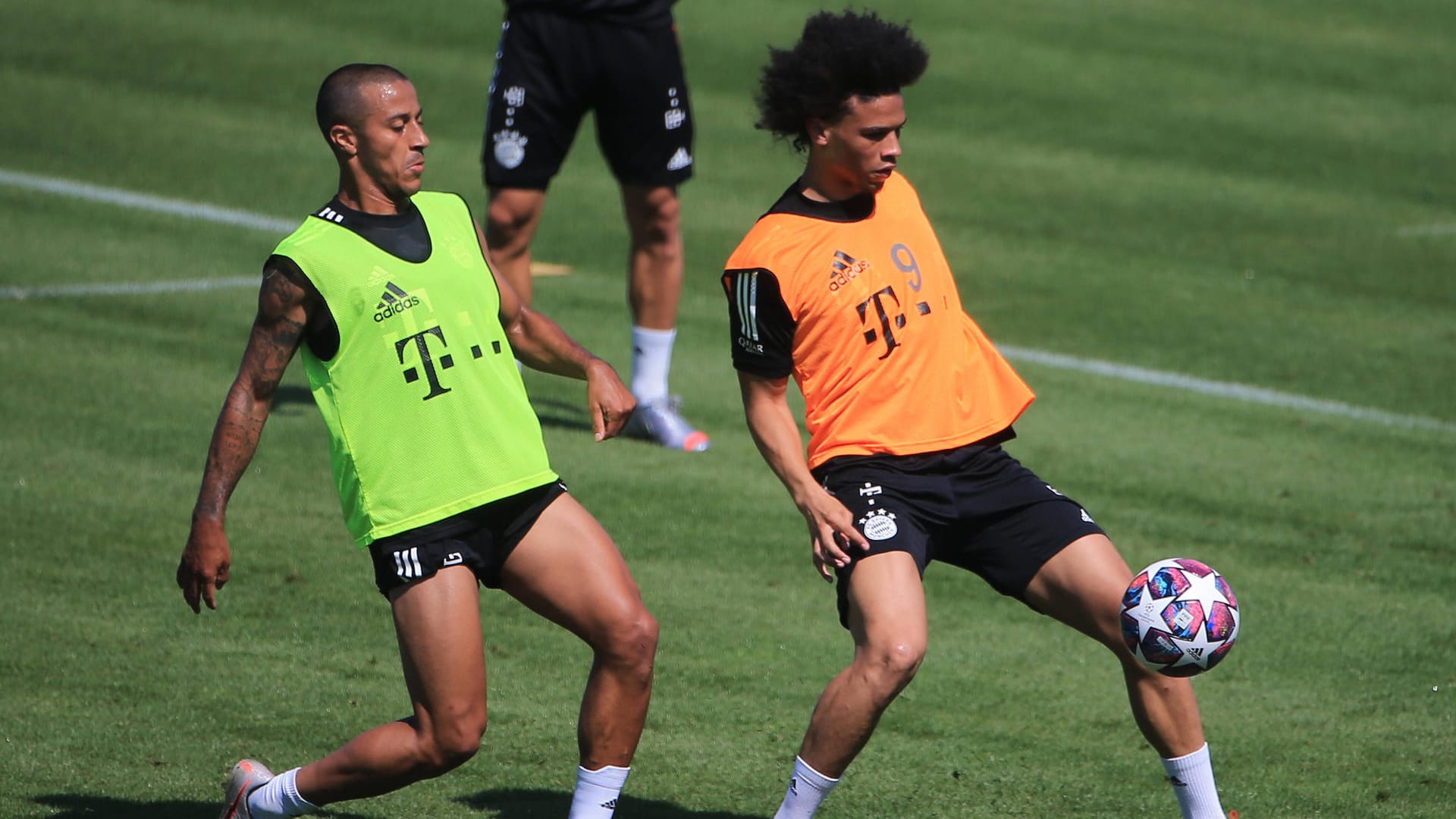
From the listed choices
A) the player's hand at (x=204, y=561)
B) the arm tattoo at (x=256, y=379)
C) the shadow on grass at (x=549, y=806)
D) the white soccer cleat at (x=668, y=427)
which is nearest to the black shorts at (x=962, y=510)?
the shadow on grass at (x=549, y=806)

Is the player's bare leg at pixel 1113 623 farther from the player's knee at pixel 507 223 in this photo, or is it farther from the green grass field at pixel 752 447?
the player's knee at pixel 507 223

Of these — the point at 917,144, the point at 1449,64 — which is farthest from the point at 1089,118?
the point at 1449,64

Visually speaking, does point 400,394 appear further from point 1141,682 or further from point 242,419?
point 1141,682

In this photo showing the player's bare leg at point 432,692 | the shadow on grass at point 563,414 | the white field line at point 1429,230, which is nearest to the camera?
the player's bare leg at point 432,692

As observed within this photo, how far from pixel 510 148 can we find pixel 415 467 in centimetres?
478

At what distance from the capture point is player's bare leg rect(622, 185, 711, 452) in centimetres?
973

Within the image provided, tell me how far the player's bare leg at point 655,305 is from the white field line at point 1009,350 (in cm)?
277

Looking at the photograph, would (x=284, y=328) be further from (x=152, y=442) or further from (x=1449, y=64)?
(x=1449, y=64)

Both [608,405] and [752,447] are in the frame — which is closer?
[608,405]

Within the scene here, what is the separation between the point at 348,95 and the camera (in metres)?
5.18

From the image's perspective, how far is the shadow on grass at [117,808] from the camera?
223 inches

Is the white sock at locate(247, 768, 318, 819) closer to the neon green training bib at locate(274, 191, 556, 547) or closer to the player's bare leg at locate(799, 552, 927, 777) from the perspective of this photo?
the neon green training bib at locate(274, 191, 556, 547)

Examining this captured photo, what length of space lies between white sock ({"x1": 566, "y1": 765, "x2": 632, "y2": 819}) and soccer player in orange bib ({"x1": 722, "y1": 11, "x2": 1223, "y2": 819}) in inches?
19.7

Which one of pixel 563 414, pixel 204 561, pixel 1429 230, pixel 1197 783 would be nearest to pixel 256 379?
pixel 204 561
